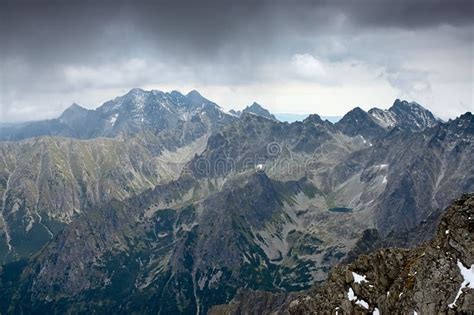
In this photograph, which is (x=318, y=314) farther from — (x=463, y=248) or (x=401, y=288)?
(x=463, y=248)

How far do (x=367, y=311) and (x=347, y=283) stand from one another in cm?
766

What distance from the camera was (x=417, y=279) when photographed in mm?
71500

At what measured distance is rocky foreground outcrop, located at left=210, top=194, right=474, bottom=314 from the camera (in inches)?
2685

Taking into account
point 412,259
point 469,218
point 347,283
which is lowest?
point 347,283

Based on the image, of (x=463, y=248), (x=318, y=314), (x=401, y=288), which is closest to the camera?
(x=463, y=248)

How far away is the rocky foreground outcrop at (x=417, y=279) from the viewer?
224 feet

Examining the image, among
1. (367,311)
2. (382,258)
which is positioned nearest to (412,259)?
(382,258)

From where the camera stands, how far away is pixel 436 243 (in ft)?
241

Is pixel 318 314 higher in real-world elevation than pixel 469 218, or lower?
lower

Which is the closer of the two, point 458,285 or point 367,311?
point 458,285

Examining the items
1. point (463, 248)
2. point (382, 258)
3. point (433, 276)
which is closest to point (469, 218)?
point (463, 248)

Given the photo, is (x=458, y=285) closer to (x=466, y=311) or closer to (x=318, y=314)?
(x=466, y=311)

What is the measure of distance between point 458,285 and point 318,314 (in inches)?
1062

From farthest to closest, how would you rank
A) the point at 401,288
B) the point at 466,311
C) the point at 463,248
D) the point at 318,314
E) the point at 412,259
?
1. the point at 318,314
2. the point at 412,259
3. the point at 401,288
4. the point at 463,248
5. the point at 466,311
